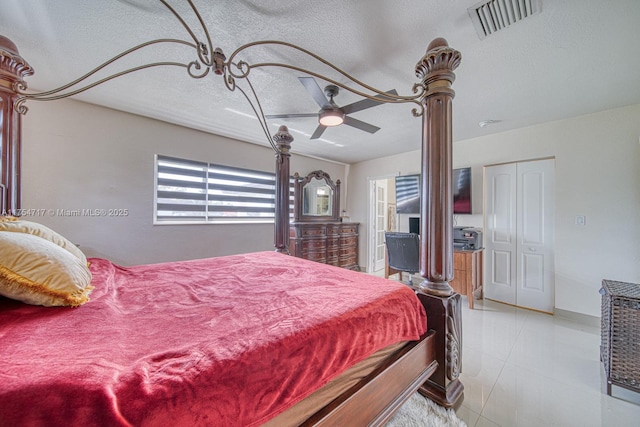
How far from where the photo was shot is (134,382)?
59 cm

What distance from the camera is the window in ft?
Result: 10.5

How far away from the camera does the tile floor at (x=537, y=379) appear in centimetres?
146

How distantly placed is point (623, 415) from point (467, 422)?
1.01m

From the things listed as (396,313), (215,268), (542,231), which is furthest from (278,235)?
(542,231)

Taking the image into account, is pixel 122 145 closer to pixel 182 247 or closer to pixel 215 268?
pixel 182 247

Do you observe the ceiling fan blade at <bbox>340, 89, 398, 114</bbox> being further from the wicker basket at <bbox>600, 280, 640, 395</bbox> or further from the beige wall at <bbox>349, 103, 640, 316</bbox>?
the beige wall at <bbox>349, 103, 640, 316</bbox>

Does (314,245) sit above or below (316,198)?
below

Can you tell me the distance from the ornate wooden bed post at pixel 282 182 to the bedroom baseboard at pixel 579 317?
349 centimetres

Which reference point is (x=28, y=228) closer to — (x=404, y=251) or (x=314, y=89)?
(x=314, y=89)

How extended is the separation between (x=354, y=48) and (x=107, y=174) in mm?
3018

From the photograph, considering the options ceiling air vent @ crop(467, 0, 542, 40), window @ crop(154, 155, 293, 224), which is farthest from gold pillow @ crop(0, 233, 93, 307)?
ceiling air vent @ crop(467, 0, 542, 40)

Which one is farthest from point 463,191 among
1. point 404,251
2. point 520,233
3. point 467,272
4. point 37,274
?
point 37,274

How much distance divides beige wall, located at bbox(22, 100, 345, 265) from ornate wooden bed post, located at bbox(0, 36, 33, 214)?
4.58ft

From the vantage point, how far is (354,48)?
5.76 feet
